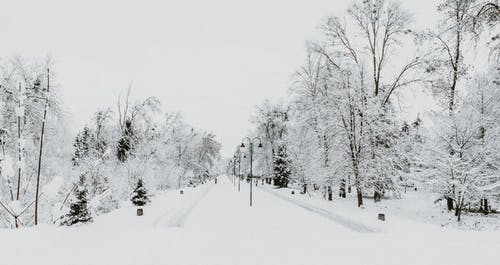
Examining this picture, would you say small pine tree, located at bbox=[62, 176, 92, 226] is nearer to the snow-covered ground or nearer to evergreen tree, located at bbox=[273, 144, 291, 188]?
the snow-covered ground

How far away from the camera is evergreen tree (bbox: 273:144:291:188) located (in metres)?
45.7

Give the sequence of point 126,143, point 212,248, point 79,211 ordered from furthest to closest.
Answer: point 126,143, point 79,211, point 212,248

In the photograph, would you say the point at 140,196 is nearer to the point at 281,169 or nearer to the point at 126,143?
the point at 126,143

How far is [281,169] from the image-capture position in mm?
46594

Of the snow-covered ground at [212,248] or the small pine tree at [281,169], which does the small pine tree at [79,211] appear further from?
the small pine tree at [281,169]

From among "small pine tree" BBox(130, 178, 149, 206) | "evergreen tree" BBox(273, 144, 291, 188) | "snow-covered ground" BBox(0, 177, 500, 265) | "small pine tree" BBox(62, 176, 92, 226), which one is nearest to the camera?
"snow-covered ground" BBox(0, 177, 500, 265)

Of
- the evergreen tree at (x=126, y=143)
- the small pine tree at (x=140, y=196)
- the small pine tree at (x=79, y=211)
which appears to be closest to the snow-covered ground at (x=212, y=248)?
the small pine tree at (x=79, y=211)

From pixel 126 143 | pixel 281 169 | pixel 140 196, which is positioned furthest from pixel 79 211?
pixel 281 169

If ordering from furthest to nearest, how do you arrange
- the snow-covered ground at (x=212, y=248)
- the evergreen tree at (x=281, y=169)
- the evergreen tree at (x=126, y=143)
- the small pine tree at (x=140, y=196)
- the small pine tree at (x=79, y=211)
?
the evergreen tree at (x=281, y=169)
the evergreen tree at (x=126, y=143)
the small pine tree at (x=140, y=196)
the small pine tree at (x=79, y=211)
the snow-covered ground at (x=212, y=248)

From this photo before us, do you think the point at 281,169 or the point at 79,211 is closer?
the point at 79,211

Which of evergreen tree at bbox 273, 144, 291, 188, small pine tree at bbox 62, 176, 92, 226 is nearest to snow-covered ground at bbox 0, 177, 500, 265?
small pine tree at bbox 62, 176, 92, 226

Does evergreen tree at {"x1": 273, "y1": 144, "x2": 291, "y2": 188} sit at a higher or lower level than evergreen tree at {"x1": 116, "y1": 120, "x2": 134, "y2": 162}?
lower

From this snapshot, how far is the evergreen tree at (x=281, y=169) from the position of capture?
45.7m

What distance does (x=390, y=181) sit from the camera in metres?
21.5
